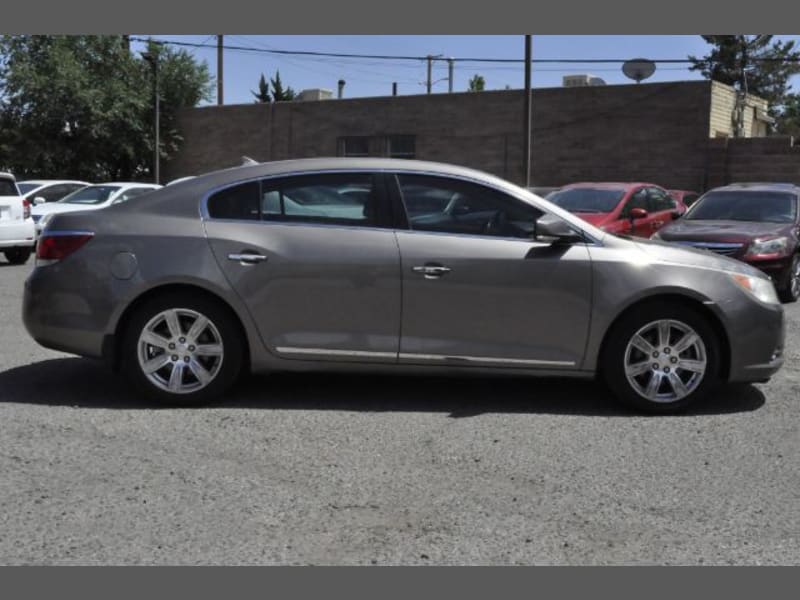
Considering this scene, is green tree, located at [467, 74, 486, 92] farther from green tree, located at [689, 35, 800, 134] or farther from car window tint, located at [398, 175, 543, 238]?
car window tint, located at [398, 175, 543, 238]

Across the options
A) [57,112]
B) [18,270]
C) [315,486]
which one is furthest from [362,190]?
[57,112]

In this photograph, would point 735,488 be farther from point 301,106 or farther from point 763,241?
point 301,106

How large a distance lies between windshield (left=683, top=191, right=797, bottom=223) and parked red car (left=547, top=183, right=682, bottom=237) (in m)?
0.96

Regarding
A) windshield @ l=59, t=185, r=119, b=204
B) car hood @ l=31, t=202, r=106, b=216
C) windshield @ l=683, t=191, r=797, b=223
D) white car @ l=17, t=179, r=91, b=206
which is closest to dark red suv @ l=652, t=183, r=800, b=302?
windshield @ l=683, t=191, r=797, b=223

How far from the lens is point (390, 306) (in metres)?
6.05

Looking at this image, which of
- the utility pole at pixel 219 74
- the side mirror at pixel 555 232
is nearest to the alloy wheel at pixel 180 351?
the side mirror at pixel 555 232

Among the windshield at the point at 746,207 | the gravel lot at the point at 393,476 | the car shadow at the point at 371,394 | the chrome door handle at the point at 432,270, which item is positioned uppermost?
the windshield at the point at 746,207

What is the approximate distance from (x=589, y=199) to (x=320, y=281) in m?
9.75

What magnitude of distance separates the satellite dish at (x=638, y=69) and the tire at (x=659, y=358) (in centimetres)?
2586

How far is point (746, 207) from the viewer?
43.0ft

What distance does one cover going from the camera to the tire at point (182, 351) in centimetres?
608

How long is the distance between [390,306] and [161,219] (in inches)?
62.8

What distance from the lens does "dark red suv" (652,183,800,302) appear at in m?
11.6

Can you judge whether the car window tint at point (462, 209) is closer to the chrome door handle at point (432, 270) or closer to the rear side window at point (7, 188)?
the chrome door handle at point (432, 270)
